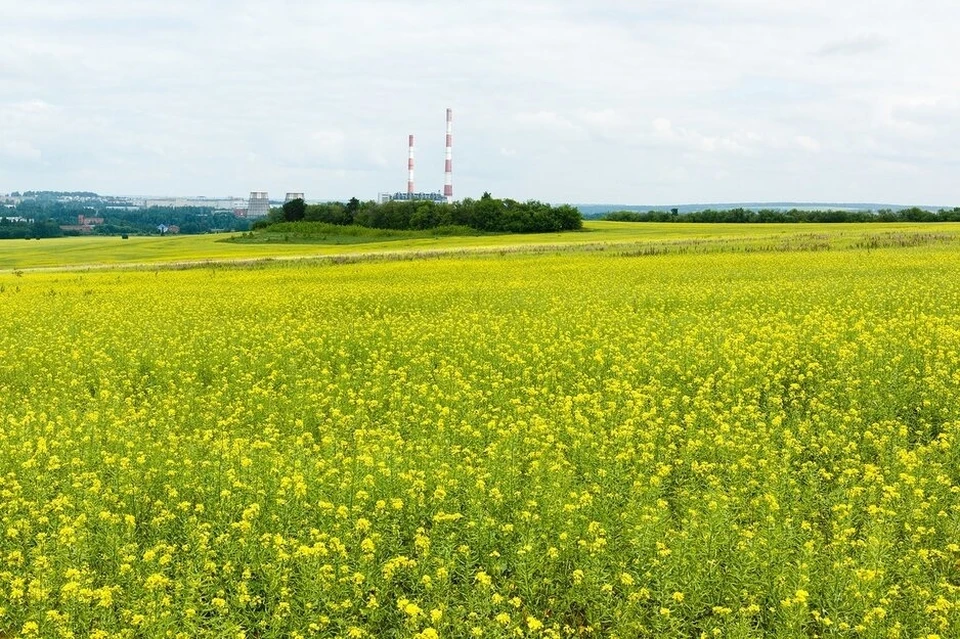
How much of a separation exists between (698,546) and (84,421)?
8.45 meters

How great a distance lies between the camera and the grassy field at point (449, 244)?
52.4 meters

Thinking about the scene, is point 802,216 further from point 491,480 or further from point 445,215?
point 491,480

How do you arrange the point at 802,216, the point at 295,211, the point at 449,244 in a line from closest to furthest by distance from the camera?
the point at 449,244 < the point at 802,216 < the point at 295,211

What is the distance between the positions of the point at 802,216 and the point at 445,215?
1821 inches

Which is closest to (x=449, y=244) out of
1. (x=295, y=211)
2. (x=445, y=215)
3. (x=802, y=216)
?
(x=445, y=215)

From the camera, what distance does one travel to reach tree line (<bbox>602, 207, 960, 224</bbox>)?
96500 millimetres

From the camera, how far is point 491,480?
8.34 m

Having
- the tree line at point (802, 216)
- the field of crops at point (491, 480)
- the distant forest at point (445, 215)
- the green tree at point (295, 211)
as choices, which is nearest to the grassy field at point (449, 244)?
the distant forest at point (445, 215)

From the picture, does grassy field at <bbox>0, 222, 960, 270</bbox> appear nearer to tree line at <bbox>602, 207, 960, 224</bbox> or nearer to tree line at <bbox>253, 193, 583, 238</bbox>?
tree line at <bbox>253, 193, 583, 238</bbox>

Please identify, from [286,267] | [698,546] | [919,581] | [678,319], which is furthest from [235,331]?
[286,267]

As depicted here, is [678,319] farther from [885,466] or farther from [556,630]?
[556,630]

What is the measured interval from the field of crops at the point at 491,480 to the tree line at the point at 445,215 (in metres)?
72.4

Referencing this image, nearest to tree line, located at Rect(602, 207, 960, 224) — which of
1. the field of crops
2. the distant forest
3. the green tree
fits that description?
the distant forest

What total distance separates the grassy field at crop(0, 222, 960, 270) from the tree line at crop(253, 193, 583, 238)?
5409 mm
